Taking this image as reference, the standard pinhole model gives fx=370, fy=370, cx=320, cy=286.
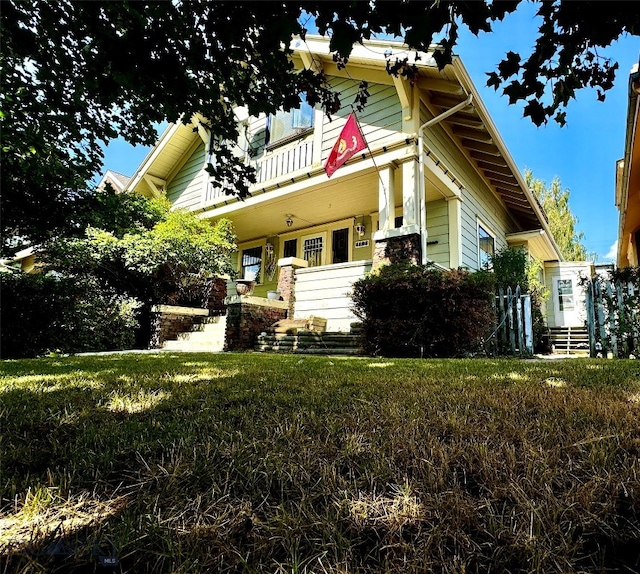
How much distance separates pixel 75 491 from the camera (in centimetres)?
96

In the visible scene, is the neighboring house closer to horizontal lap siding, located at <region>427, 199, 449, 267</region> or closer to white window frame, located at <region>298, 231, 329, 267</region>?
horizontal lap siding, located at <region>427, 199, 449, 267</region>

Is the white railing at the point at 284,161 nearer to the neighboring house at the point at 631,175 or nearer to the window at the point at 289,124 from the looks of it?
the window at the point at 289,124

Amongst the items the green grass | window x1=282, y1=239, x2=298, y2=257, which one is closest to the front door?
window x1=282, y1=239, x2=298, y2=257

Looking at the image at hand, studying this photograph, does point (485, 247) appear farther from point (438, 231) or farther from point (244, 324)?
point (244, 324)

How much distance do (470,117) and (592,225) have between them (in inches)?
751

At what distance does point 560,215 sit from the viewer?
2116 cm

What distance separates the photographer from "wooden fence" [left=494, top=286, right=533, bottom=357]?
6172mm

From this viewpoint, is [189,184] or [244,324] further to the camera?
[189,184]

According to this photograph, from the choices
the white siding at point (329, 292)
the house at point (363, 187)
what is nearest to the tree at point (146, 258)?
the house at point (363, 187)

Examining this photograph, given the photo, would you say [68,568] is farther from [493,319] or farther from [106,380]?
[493,319]

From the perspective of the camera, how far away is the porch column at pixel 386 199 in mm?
7352

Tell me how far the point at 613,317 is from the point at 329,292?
5046 mm

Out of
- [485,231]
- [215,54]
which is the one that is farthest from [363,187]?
[215,54]

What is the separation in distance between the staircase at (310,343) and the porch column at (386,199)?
7.55ft
